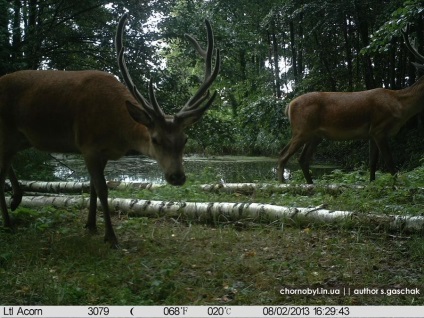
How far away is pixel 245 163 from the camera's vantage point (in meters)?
15.6

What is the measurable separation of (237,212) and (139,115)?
1758 millimetres

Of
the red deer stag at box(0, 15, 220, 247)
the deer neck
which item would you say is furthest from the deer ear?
the deer neck

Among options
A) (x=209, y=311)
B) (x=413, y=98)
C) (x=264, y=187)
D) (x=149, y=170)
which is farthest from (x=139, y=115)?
(x=149, y=170)

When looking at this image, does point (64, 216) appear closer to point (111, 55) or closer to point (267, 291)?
point (267, 291)

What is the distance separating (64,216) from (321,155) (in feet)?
41.6

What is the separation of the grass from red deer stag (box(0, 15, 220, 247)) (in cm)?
45

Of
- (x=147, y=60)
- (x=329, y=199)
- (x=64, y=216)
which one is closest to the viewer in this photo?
(x=64, y=216)

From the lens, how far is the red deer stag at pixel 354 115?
8633 millimetres

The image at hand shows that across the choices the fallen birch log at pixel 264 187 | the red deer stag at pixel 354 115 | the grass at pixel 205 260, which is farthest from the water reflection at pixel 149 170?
the grass at pixel 205 260

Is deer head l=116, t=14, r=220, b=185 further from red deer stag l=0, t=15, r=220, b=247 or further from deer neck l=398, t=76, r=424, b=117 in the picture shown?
deer neck l=398, t=76, r=424, b=117

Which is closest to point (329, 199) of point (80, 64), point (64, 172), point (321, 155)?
point (80, 64)

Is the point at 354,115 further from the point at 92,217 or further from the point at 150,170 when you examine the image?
the point at 150,170

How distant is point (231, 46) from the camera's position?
39.5ft

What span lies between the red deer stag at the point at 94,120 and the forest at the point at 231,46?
317 cm
